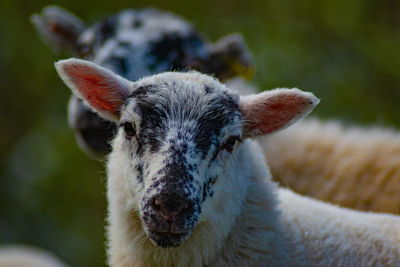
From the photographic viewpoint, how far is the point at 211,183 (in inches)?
103

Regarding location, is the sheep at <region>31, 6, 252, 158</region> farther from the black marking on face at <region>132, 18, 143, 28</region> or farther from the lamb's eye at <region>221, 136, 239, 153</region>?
the lamb's eye at <region>221, 136, 239, 153</region>

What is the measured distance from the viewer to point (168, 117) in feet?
8.47

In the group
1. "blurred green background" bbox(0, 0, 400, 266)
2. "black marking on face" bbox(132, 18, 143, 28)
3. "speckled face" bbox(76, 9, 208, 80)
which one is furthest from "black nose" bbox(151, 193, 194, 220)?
"blurred green background" bbox(0, 0, 400, 266)

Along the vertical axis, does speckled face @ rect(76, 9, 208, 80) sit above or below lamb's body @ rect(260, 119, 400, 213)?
above

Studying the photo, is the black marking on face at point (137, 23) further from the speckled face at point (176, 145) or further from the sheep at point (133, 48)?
the speckled face at point (176, 145)

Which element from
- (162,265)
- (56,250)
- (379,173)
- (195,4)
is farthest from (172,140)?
(195,4)

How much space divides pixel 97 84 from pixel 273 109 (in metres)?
0.93

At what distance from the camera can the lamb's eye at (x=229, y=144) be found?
268 centimetres

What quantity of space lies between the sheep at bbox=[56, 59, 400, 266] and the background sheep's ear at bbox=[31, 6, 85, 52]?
9.74 ft

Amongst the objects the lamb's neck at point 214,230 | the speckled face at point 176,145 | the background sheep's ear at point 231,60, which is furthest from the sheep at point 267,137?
the speckled face at point 176,145

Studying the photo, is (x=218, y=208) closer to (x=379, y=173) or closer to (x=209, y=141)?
(x=209, y=141)

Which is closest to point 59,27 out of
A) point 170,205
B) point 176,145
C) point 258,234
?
point 176,145

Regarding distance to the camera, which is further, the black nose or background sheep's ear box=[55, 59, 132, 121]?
background sheep's ear box=[55, 59, 132, 121]

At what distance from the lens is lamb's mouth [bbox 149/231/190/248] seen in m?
2.39
